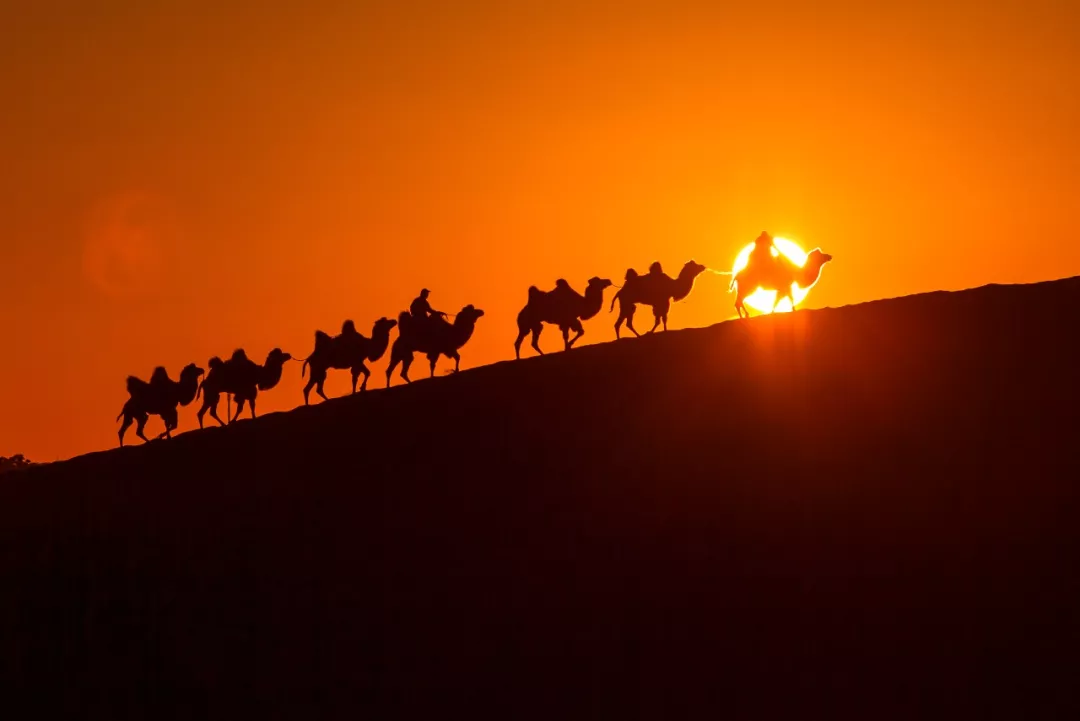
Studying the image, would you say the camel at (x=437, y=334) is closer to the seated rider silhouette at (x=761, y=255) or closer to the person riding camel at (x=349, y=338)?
the person riding camel at (x=349, y=338)

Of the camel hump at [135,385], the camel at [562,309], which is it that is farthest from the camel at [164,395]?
the camel at [562,309]

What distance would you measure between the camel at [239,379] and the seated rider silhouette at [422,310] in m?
3.84

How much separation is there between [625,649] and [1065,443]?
7.14 meters

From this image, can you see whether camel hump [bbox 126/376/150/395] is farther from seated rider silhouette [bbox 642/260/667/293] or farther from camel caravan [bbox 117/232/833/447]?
seated rider silhouette [bbox 642/260/667/293]

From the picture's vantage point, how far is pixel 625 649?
27.9 meters

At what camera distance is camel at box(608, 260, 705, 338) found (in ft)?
122

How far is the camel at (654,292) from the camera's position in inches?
1459

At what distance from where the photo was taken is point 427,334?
125 ft

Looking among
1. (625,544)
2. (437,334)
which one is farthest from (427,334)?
(625,544)

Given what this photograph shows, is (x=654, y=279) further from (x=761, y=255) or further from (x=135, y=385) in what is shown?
(x=135, y=385)

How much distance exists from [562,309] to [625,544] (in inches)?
318

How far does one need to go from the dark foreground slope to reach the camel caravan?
1.02 meters

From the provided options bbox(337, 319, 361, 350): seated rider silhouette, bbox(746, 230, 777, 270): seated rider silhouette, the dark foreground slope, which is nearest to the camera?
the dark foreground slope

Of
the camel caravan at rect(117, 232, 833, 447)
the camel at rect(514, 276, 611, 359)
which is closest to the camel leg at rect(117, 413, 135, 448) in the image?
the camel caravan at rect(117, 232, 833, 447)
